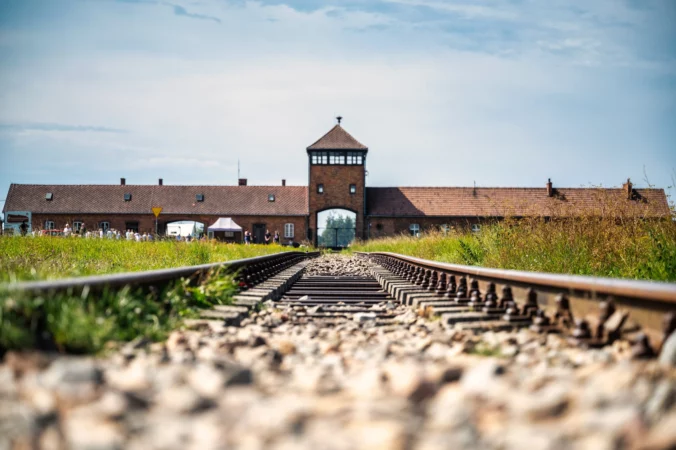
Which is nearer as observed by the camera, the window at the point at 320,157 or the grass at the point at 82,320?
the grass at the point at 82,320

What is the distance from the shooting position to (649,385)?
2141 millimetres

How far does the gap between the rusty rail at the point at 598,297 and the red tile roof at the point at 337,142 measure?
145 ft

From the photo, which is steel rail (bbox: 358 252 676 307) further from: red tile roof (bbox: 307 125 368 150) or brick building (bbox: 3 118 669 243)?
red tile roof (bbox: 307 125 368 150)

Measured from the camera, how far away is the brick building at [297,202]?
164 feet

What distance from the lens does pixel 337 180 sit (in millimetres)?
50156

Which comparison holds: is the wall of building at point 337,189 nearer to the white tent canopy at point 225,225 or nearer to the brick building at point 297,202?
the brick building at point 297,202

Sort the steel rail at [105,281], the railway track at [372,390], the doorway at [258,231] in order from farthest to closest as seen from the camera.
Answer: the doorway at [258,231], the steel rail at [105,281], the railway track at [372,390]

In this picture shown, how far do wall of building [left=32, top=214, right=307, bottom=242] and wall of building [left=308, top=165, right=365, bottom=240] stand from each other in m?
2.49

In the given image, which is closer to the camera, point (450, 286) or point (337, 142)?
point (450, 286)

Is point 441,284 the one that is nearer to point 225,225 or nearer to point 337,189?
point 337,189

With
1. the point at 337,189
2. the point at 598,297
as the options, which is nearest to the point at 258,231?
the point at 337,189

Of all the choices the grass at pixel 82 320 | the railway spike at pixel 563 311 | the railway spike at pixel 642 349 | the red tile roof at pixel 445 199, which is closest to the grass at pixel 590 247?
the railway spike at pixel 563 311

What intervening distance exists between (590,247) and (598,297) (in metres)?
4.23

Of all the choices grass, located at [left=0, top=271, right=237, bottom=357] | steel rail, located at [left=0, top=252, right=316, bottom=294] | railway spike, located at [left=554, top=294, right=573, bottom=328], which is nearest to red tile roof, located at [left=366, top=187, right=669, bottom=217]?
steel rail, located at [left=0, top=252, right=316, bottom=294]
